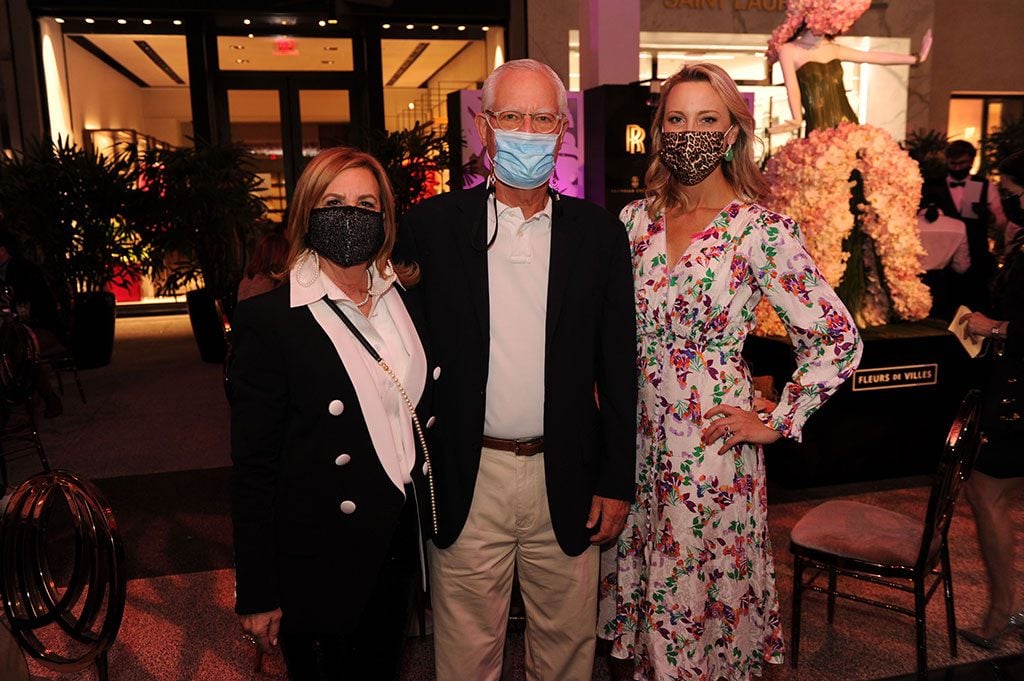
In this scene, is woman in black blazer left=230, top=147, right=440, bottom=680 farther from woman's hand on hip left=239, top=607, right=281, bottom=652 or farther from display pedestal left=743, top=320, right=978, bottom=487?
display pedestal left=743, top=320, right=978, bottom=487

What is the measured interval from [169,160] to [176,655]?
6.33 m

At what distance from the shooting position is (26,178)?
7910mm

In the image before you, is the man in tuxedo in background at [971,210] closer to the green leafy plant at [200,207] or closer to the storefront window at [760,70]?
the storefront window at [760,70]

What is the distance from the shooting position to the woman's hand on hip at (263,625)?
1.58m

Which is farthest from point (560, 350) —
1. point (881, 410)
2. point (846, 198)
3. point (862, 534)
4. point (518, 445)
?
point (881, 410)

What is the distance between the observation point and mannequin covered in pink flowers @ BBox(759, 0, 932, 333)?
4.02 meters

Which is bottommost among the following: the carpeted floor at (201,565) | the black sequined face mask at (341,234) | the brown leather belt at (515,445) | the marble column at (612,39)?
the carpeted floor at (201,565)

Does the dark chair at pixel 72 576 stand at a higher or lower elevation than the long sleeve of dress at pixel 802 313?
lower

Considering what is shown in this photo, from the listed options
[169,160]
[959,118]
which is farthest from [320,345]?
[959,118]

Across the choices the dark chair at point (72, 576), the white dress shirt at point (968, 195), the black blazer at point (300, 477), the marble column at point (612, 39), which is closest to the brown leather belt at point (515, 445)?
the black blazer at point (300, 477)

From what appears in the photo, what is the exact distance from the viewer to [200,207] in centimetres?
804

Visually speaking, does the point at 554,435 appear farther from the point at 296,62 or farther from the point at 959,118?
the point at 959,118

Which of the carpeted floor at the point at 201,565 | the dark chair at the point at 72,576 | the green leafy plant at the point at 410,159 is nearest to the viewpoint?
the dark chair at the point at 72,576

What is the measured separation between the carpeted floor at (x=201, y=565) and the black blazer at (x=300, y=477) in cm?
128
